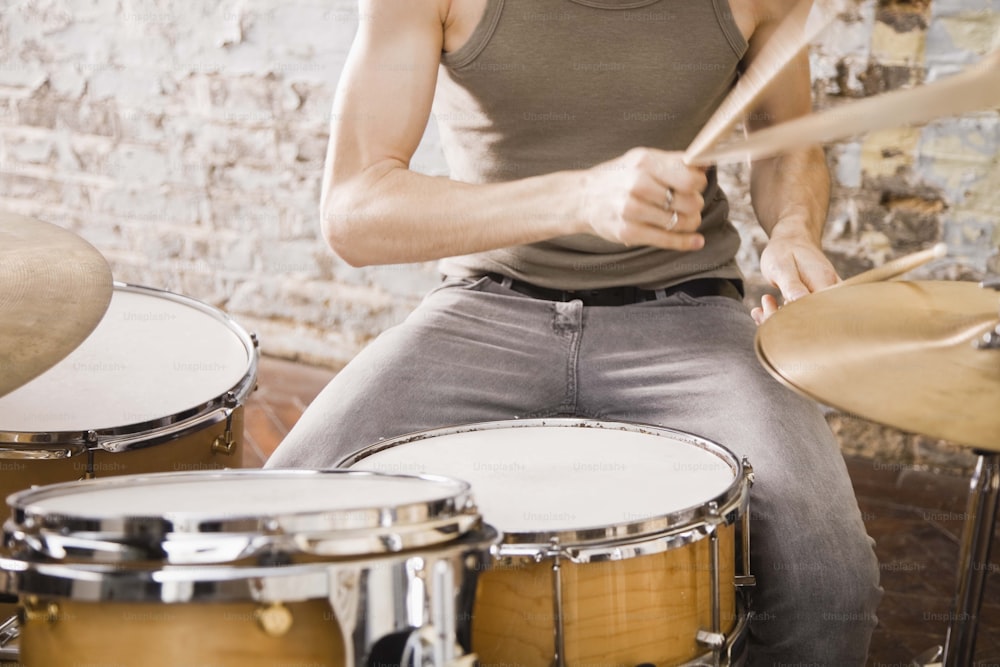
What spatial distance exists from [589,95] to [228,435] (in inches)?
27.1

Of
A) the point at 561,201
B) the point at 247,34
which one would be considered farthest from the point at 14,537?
the point at 247,34

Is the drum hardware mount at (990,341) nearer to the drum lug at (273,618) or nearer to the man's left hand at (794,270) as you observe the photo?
the man's left hand at (794,270)

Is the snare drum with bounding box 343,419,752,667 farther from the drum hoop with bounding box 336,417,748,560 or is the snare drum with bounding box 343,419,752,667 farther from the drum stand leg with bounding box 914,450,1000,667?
the drum stand leg with bounding box 914,450,1000,667

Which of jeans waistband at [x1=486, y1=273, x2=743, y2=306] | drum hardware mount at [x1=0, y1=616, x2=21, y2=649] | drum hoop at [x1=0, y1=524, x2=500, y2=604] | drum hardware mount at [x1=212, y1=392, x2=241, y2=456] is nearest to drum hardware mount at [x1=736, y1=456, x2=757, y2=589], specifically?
jeans waistband at [x1=486, y1=273, x2=743, y2=306]

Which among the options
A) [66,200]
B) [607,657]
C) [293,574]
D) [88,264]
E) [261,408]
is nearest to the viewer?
[293,574]

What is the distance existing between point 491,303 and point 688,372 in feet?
A: 1.00

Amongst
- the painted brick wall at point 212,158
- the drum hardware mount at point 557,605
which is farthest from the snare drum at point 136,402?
the painted brick wall at point 212,158

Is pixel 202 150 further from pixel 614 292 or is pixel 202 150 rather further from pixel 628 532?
pixel 628 532

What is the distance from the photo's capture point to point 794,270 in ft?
4.71

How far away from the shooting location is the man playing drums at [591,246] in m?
1.21

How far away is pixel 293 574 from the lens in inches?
29.3

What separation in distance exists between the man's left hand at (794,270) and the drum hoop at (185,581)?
0.80m

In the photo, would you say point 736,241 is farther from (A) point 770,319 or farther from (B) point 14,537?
(B) point 14,537

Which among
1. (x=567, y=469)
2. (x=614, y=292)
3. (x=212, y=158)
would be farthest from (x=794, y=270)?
(x=212, y=158)
